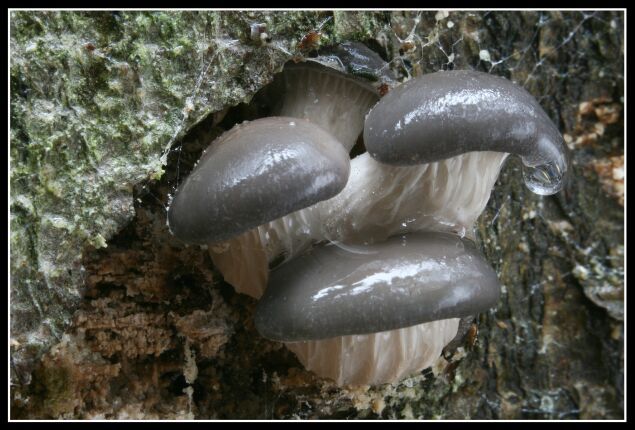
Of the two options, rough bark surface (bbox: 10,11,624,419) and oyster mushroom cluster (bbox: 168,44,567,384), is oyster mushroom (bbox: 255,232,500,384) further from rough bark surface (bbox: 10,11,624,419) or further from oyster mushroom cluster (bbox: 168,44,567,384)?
rough bark surface (bbox: 10,11,624,419)

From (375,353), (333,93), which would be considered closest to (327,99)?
(333,93)

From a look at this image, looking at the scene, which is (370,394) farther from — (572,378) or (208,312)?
(572,378)

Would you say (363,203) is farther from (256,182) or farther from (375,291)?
(256,182)

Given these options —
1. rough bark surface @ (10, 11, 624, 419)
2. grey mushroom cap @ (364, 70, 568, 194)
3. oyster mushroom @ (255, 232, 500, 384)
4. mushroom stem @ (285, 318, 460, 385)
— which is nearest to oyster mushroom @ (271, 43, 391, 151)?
rough bark surface @ (10, 11, 624, 419)

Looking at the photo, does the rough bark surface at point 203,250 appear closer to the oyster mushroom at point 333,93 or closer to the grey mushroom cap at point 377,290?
the oyster mushroom at point 333,93

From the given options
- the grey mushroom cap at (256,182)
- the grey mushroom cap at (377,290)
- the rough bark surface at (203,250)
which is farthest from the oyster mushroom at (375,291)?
the rough bark surface at (203,250)
